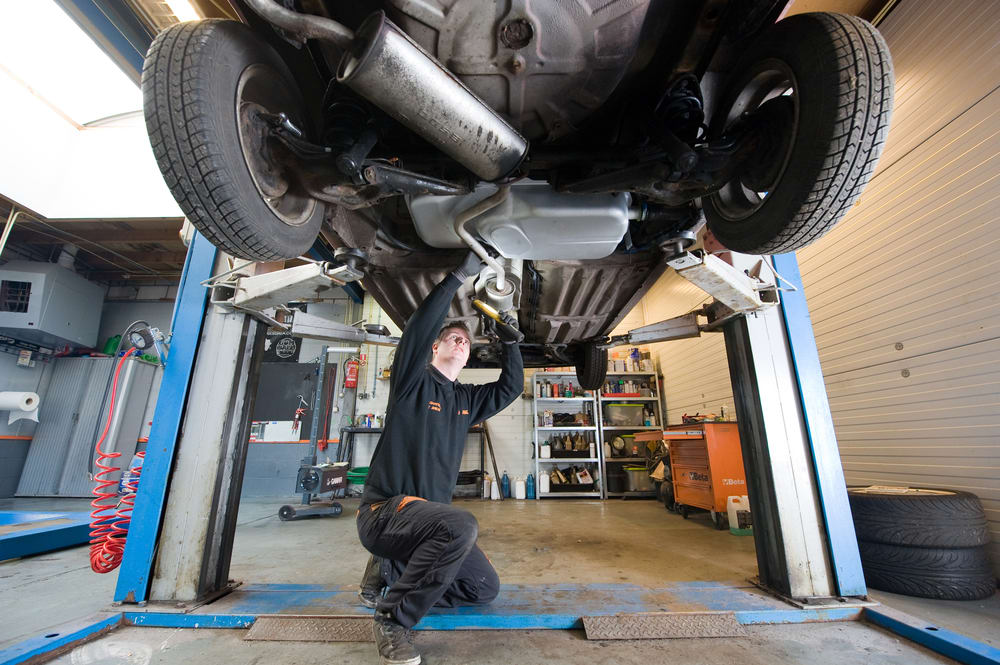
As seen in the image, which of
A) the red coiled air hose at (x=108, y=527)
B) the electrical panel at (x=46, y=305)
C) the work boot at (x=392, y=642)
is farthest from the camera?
the electrical panel at (x=46, y=305)

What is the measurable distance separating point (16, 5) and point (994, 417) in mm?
6405

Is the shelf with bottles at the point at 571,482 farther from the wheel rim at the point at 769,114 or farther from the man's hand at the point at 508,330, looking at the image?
the wheel rim at the point at 769,114

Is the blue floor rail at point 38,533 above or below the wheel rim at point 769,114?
below

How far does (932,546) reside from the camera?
172cm

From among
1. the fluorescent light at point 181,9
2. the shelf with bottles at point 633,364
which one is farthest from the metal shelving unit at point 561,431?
the fluorescent light at point 181,9

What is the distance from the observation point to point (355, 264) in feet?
5.37

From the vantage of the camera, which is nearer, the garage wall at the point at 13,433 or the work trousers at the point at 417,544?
the work trousers at the point at 417,544

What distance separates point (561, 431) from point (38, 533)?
481cm

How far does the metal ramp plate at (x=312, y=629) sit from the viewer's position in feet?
4.24

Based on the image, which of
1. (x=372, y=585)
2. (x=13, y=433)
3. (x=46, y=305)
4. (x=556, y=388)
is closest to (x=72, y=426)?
(x=13, y=433)

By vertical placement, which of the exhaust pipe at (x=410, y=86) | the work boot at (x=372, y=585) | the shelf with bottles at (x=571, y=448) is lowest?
the work boot at (x=372, y=585)

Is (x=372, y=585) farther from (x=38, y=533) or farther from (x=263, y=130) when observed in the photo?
(x=38, y=533)

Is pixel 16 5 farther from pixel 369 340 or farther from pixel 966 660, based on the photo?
pixel 966 660

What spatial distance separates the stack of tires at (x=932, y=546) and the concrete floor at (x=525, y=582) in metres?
0.07
